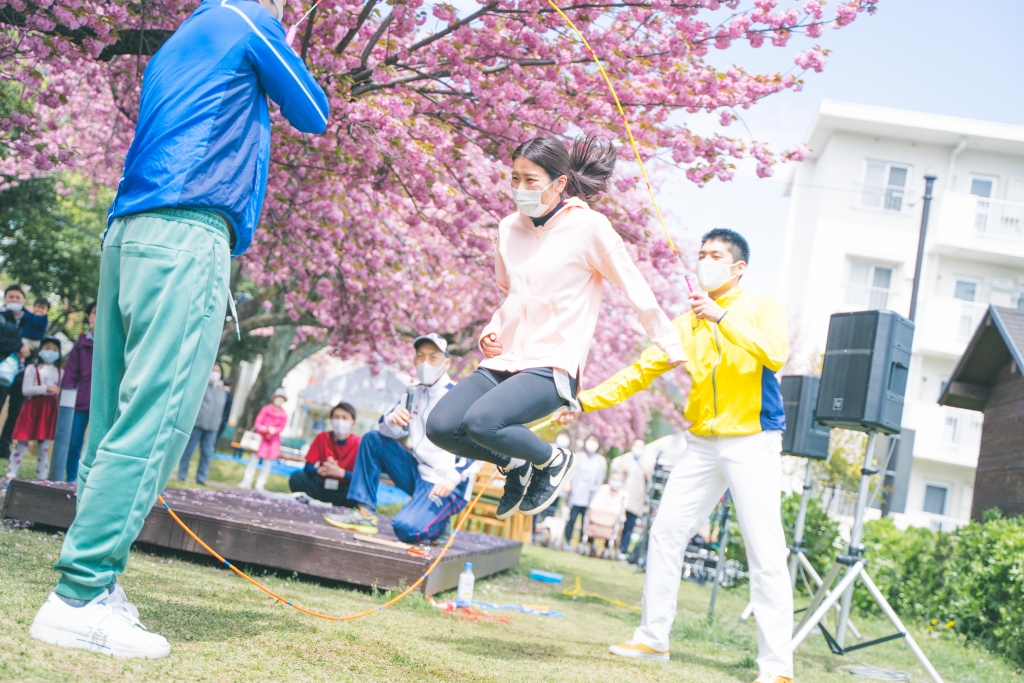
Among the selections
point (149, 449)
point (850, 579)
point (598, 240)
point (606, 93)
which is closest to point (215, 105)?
point (149, 449)

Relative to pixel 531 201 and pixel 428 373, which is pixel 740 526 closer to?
pixel 531 201

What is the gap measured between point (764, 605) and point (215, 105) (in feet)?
11.3

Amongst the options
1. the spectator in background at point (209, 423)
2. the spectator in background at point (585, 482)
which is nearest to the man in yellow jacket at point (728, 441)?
the spectator in background at point (209, 423)

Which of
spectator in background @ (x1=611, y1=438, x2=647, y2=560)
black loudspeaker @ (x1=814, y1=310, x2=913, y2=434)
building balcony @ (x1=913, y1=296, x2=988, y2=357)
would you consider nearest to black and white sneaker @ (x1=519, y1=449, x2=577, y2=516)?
black loudspeaker @ (x1=814, y1=310, x2=913, y2=434)

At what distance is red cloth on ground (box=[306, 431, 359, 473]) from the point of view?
8.45 meters

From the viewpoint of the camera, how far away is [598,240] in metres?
3.53

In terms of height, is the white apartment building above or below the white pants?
above

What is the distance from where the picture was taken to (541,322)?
3.55 m

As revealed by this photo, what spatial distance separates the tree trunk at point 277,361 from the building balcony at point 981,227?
1891 cm

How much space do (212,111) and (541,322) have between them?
1.50m

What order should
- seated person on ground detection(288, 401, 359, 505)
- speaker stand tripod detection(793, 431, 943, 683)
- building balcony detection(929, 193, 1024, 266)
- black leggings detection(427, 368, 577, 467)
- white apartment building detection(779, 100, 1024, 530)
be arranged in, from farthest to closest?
1. building balcony detection(929, 193, 1024, 266)
2. white apartment building detection(779, 100, 1024, 530)
3. seated person on ground detection(288, 401, 359, 505)
4. speaker stand tripod detection(793, 431, 943, 683)
5. black leggings detection(427, 368, 577, 467)

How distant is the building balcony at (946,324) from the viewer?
2481cm

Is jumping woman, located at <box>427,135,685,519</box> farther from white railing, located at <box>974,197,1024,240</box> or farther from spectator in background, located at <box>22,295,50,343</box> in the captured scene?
white railing, located at <box>974,197,1024,240</box>

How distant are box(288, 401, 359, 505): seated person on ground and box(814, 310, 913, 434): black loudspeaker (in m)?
4.65
